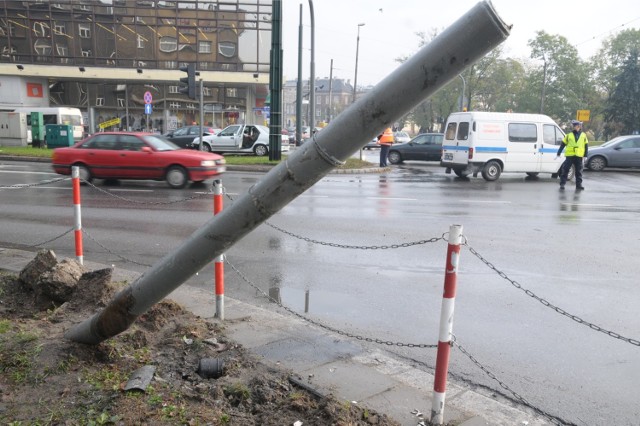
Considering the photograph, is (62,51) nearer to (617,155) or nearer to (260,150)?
(260,150)

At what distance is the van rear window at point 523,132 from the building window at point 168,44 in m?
31.8

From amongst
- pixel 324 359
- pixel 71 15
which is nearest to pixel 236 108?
pixel 71 15

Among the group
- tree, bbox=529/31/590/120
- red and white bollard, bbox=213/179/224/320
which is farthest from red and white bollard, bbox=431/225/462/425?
tree, bbox=529/31/590/120

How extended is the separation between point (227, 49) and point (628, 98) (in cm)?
3597

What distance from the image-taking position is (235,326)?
16.1ft

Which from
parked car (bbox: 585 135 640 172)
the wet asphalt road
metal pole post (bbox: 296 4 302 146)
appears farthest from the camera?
metal pole post (bbox: 296 4 302 146)

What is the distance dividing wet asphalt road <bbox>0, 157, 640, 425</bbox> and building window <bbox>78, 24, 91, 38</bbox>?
105ft

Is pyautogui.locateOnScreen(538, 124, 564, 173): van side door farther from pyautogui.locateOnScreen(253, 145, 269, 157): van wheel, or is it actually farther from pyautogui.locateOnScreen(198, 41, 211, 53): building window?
pyautogui.locateOnScreen(198, 41, 211, 53): building window

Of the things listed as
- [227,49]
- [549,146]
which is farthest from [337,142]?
[227,49]

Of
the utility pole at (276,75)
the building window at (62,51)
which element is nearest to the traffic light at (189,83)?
the utility pole at (276,75)

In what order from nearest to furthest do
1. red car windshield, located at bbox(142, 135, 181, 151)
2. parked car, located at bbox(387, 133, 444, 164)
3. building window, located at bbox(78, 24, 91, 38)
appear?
red car windshield, located at bbox(142, 135, 181, 151) < parked car, located at bbox(387, 133, 444, 164) < building window, located at bbox(78, 24, 91, 38)

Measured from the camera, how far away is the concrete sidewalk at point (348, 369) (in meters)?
3.51

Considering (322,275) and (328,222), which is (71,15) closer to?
(328,222)

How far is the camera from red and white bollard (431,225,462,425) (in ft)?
10.6
